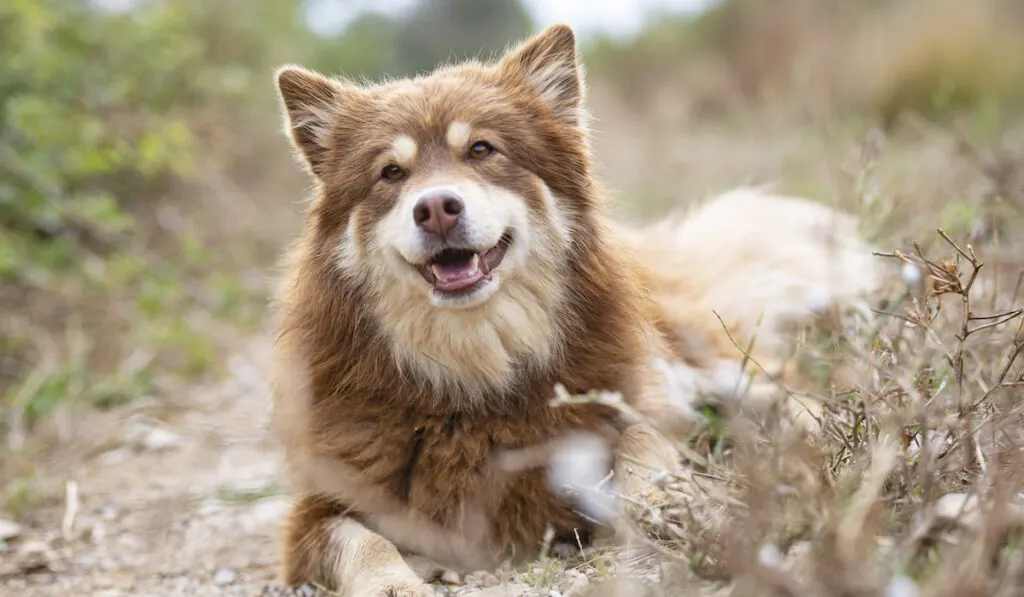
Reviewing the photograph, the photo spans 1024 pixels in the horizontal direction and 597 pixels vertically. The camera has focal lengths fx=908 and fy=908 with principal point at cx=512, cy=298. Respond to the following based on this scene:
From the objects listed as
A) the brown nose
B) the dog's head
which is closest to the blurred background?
the dog's head

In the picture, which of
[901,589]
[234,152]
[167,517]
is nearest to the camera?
[901,589]

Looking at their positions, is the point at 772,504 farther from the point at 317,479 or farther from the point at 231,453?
the point at 231,453

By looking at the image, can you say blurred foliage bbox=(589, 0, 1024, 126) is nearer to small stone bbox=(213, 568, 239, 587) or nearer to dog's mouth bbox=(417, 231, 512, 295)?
dog's mouth bbox=(417, 231, 512, 295)

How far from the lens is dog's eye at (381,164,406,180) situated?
343cm

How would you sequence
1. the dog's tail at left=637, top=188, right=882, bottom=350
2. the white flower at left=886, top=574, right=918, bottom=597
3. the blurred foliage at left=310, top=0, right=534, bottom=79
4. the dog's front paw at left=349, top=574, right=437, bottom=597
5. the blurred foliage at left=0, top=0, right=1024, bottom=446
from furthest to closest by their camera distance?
the blurred foliage at left=310, top=0, right=534, bottom=79
the blurred foliage at left=0, top=0, right=1024, bottom=446
the dog's tail at left=637, top=188, right=882, bottom=350
the dog's front paw at left=349, top=574, right=437, bottom=597
the white flower at left=886, top=574, right=918, bottom=597

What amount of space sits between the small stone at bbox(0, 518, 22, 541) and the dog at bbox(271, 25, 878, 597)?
53.2 inches

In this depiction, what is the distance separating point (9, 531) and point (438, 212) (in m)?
2.51

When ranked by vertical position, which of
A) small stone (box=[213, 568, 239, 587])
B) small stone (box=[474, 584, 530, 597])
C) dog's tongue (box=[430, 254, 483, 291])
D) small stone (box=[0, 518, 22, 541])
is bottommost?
small stone (box=[213, 568, 239, 587])

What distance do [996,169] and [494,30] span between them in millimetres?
13117

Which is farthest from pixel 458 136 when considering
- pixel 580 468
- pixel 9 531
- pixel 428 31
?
pixel 428 31

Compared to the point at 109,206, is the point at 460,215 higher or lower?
higher

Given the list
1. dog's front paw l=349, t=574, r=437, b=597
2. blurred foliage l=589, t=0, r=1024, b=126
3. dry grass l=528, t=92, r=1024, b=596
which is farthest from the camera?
blurred foliage l=589, t=0, r=1024, b=126

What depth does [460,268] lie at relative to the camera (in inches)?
130

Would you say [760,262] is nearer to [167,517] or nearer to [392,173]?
[392,173]
